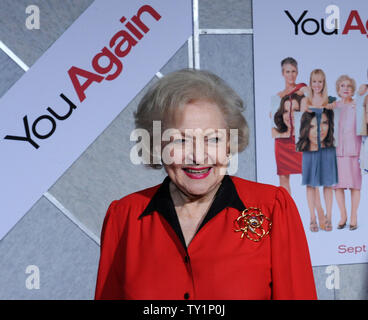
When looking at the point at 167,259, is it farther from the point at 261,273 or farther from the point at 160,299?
the point at 261,273

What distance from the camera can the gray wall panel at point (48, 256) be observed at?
226 centimetres

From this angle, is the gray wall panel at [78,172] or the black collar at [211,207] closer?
the black collar at [211,207]

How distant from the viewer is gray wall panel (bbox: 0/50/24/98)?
2.21 meters

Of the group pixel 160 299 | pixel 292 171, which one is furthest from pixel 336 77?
pixel 160 299

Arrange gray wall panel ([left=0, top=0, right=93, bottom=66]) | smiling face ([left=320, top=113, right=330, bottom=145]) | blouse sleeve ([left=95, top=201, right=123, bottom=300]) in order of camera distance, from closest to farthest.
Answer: blouse sleeve ([left=95, top=201, right=123, bottom=300]) < gray wall panel ([left=0, top=0, right=93, bottom=66]) < smiling face ([left=320, top=113, right=330, bottom=145])

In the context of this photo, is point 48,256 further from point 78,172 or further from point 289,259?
point 289,259

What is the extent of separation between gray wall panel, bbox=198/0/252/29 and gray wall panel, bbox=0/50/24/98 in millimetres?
1015

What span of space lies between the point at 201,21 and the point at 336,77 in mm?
844

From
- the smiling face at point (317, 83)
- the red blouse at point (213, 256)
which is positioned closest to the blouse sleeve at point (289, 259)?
the red blouse at point (213, 256)

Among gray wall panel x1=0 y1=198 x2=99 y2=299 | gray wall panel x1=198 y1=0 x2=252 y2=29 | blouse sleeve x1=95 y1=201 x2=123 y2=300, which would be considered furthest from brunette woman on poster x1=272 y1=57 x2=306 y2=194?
blouse sleeve x1=95 y1=201 x2=123 y2=300

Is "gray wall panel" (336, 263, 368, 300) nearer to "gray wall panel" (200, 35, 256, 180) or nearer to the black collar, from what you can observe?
"gray wall panel" (200, 35, 256, 180)

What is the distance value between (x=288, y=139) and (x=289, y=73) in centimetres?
38

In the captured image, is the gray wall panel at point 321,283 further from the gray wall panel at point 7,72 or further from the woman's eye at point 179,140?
the gray wall panel at point 7,72

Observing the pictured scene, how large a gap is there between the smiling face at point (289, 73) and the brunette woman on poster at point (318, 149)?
0.10m
